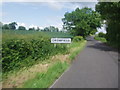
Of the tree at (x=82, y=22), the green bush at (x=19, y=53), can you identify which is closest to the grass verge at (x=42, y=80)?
the green bush at (x=19, y=53)

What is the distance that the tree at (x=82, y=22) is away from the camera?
56.7 meters

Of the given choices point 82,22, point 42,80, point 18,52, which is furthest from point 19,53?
point 82,22

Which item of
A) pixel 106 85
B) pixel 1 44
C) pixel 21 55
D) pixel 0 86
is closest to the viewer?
pixel 0 86

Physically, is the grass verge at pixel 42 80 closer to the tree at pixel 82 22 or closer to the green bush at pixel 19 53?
the green bush at pixel 19 53

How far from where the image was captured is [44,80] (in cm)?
640

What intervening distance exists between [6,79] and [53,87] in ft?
6.80

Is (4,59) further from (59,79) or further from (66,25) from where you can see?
(66,25)

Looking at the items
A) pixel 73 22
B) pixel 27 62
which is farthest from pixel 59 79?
pixel 73 22

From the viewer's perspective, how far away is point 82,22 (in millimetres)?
56281

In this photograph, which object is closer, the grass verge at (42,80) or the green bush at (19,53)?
the grass verge at (42,80)

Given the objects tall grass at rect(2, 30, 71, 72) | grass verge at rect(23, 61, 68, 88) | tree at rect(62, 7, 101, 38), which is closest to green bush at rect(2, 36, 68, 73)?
tall grass at rect(2, 30, 71, 72)

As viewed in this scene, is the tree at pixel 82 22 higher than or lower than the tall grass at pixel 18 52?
higher

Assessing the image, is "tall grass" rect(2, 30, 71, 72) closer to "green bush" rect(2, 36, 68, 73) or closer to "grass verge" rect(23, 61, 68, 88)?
"green bush" rect(2, 36, 68, 73)

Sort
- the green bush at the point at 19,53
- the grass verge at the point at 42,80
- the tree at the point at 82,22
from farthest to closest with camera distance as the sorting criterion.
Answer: the tree at the point at 82,22
the green bush at the point at 19,53
the grass verge at the point at 42,80
